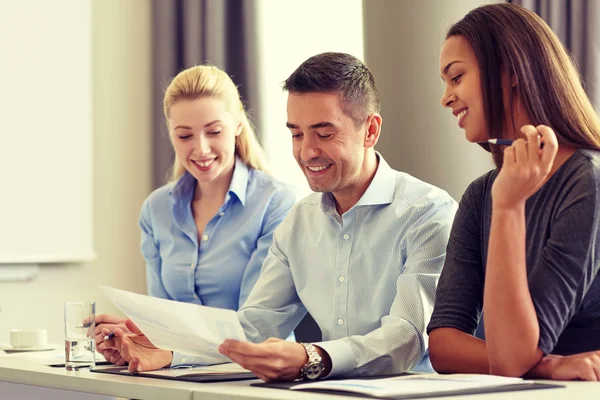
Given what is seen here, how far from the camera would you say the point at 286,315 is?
7.47 ft

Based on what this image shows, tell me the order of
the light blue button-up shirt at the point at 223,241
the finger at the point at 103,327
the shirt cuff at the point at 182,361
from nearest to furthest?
the shirt cuff at the point at 182,361 → the finger at the point at 103,327 → the light blue button-up shirt at the point at 223,241

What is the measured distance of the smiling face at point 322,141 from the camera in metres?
2.13

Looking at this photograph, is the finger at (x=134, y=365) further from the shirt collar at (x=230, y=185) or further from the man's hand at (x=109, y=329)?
the shirt collar at (x=230, y=185)

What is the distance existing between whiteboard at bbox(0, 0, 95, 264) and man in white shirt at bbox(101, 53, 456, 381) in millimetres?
1998

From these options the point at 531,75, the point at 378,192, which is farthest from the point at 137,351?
the point at 531,75

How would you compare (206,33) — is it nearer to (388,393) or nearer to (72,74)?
(72,74)

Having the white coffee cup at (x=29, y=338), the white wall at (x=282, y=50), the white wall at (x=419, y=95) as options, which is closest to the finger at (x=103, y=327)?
the white coffee cup at (x=29, y=338)

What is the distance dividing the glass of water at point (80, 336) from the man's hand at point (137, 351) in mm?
69

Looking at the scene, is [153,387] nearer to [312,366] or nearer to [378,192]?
[312,366]

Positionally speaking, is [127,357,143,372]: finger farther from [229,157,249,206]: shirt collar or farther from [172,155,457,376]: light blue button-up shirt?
[229,157,249,206]: shirt collar

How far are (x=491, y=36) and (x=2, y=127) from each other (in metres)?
2.68

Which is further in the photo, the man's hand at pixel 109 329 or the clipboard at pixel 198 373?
the man's hand at pixel 109 329

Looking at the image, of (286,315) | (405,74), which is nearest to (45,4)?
(405,74)

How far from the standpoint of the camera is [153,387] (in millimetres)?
1508
